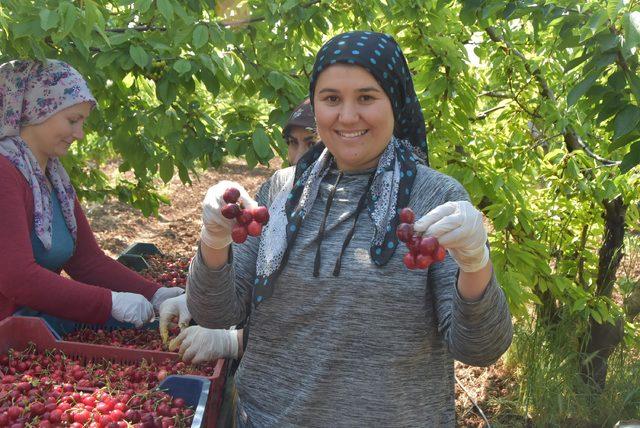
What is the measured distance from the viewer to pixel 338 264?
1696 millimetres

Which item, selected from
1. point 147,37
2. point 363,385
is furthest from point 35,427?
point 147,37

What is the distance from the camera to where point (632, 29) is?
6.59 ft

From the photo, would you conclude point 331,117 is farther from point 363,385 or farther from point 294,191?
point 363,385

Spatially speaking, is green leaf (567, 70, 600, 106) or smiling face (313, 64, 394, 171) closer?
smiling face (313, 64, 394, 171)

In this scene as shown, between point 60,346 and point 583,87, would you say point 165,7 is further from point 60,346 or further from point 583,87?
point 583,87

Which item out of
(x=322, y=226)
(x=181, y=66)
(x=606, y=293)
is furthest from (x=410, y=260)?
(x=606, y=293)

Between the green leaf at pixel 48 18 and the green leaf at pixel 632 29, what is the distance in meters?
1.83

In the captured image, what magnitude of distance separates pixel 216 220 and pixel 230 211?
0.15 feet

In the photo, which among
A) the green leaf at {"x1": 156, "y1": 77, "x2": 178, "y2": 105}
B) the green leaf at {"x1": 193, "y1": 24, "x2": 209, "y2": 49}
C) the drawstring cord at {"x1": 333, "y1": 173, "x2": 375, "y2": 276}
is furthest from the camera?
the green leaf at {"x1": 156, "y1": 77, "x2": 178, "y2": 105}

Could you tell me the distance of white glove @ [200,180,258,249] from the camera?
5.64 feet

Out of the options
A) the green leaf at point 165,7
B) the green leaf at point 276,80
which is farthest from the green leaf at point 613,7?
the green leaf at point 276,80

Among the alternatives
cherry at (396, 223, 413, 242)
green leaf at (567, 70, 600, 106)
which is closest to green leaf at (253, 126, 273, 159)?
green leaf at (567, 70, 600, 106)

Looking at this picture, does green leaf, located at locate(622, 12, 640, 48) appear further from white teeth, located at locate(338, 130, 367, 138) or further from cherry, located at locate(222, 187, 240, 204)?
cherry, located at locate(222, 187, 240, 204)

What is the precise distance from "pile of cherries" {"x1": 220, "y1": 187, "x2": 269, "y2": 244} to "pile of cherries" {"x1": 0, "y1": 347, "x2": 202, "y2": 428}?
0.71m
